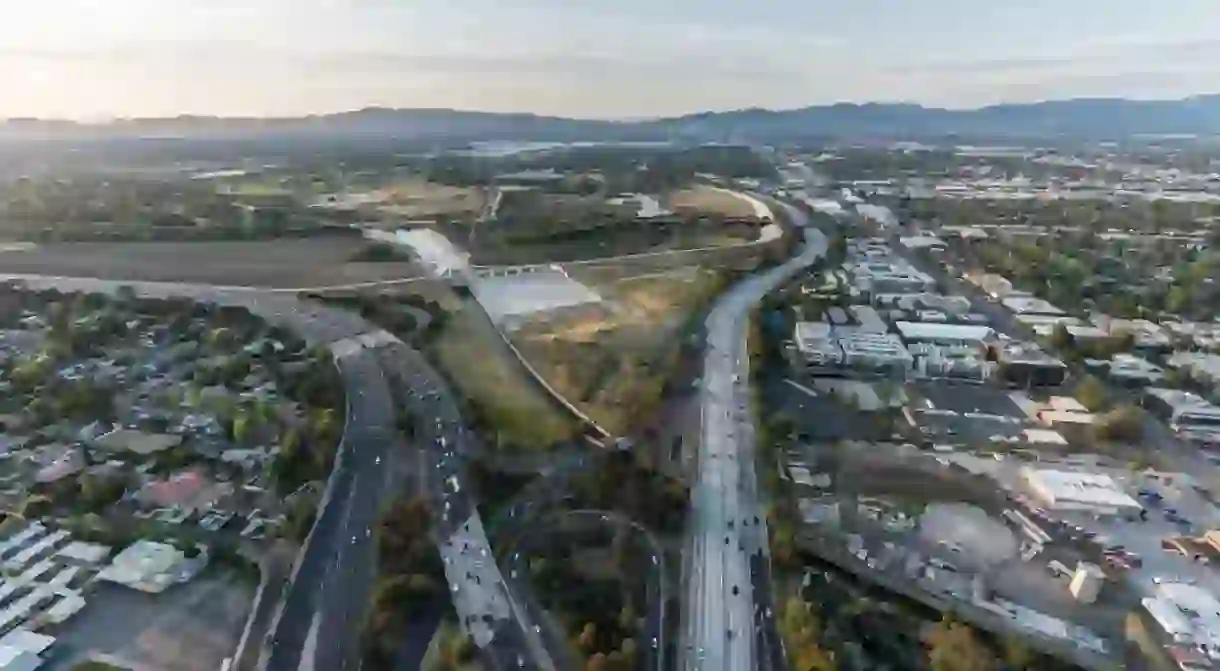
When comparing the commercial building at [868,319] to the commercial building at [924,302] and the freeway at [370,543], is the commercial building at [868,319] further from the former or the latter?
the freeway at [370,543]

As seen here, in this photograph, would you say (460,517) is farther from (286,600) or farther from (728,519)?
(728,519)

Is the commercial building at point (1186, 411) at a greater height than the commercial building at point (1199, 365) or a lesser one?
lesser

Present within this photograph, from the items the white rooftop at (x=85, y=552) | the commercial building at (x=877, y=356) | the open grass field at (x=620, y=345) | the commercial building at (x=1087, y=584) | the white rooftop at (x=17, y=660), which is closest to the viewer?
the white rooftop at (x=17, y=660)

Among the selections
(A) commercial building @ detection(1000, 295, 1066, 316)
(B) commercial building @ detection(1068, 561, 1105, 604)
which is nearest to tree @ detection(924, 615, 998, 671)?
(B) commercial building @ detection(1068, 561, 1105, 604)

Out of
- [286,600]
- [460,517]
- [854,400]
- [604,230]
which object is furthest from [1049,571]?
[604,230]

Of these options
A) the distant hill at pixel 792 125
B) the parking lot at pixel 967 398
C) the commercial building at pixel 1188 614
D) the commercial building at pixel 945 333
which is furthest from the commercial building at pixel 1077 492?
the distant hill at pixel 792 125

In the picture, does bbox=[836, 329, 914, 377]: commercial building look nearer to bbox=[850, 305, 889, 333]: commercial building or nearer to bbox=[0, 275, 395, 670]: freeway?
bbox=[850, 305, 889, 333]: commercial building
